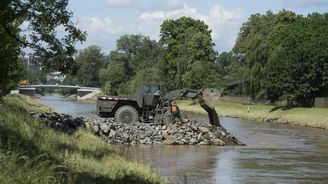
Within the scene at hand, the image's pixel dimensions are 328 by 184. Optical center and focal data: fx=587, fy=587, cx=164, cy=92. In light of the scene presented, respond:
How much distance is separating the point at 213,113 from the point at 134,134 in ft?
18.8

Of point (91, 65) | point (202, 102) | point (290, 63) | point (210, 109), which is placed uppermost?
point (91, 65)

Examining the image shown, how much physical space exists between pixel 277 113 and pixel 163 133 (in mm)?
36956

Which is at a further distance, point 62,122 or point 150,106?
point 150,106

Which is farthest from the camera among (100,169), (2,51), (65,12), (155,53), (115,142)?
(155,53)

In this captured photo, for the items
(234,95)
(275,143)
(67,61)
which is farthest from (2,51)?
(234,95)

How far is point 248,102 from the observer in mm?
83812

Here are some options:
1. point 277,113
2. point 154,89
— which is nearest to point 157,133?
point 154,89

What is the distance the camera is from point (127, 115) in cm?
3588

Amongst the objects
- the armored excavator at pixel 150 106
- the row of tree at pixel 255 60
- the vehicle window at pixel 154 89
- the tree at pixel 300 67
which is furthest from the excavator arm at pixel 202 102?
the tree at pixel 300 67

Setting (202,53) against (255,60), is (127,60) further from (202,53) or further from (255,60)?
(255,60)

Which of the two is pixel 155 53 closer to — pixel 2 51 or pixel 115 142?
pixel 115 142

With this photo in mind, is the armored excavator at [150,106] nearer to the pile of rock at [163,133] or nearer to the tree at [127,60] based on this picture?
the pile of rock at [163,133]

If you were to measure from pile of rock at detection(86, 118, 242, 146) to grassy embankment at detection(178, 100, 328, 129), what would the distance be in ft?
74.2

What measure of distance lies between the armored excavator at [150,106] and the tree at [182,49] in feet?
182
